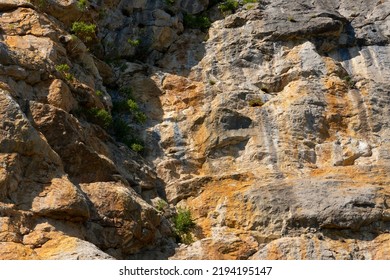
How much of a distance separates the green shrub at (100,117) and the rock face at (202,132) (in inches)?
4.7

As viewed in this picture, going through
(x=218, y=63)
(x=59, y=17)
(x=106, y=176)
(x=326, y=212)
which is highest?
(x=59, y=17)

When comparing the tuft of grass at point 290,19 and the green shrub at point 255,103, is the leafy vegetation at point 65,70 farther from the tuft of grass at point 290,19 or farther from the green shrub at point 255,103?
the tuft of grass at point 290,19

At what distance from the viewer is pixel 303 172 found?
1761 cm

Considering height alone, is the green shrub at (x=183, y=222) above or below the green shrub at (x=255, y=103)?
below

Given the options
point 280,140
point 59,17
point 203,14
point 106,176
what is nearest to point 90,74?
point 59,17

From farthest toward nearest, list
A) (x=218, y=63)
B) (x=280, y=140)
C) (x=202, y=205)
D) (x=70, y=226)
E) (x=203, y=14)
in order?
(x=203, y=14) → (x=218, y=63) → (x=280, y=140) → (x=202, y=205) → (x=70, y=226)

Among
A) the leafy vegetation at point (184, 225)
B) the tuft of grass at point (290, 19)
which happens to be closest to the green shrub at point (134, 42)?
the tuft of grass at point (290, 19)

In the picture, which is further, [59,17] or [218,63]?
[218,63]

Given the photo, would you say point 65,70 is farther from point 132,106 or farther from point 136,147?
point 136,147

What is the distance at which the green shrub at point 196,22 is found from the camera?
24.5 meters

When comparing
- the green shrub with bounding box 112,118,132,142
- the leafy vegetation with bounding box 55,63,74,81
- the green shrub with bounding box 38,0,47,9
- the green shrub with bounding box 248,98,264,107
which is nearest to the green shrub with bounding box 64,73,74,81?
the leafy vegetation with bounding box 55,63,74,81

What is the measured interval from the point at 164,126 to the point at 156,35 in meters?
4.88

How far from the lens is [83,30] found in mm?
20969
